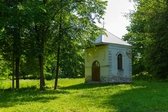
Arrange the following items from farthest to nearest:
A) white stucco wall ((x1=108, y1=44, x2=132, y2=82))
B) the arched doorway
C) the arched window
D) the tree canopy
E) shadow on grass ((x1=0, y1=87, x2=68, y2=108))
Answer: the arched doorway
the arched window
white stucco wall ((x1=108, y1=44, x2=132, y2=82))
the tree canopy
shadow on grass ((x1=0, y1=87, x2=68, y2=108))

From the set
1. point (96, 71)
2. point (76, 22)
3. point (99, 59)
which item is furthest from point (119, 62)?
point (76, 22)

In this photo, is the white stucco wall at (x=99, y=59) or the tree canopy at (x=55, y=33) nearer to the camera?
the tree canopy at (x=55, y=33)

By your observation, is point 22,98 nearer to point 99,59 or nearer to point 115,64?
point 115,64

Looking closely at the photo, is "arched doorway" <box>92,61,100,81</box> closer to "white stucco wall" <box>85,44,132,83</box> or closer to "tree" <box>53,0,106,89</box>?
"white stucco wall" <box>85,44,132,83</box>

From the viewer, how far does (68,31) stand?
30375 mm

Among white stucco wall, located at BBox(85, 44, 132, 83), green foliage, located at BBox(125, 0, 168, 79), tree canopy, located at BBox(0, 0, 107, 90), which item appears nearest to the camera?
tree canopy, located at BBox(0, 0, 107, 90)

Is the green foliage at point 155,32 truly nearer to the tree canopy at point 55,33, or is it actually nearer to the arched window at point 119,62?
the arched window at point 119,62

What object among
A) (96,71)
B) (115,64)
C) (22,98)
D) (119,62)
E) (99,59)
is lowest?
(22,98)

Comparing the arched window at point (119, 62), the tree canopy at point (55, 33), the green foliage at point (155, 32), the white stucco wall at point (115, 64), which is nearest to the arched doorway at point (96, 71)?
the white stucco wall at point (115, 64)

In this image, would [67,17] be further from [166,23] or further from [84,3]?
[166,23]

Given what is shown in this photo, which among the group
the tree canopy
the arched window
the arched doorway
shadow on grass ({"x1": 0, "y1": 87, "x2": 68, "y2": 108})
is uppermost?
the tree canopy

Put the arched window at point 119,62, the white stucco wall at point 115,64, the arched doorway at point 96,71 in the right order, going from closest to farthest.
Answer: the white stucco wall at point 115,64 < the arched window at point 119,62 < the arched doorway at point 96,71

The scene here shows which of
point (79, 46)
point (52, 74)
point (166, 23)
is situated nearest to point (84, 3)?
point (79, 46)

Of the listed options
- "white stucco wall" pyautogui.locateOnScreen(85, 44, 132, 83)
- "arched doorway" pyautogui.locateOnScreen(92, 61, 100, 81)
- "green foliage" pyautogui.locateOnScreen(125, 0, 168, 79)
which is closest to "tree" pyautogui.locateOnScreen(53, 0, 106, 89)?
"green foliage" pyautogui.locateOnScreen(125, 0, 168, 79)
